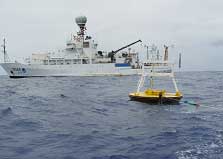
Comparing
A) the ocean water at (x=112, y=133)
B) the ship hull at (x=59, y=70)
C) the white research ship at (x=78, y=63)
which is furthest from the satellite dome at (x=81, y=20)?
the ocean water at (x=112, y=133)

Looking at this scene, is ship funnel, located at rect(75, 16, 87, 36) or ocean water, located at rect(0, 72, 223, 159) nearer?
ocean water, located at rect(0, 72, 223, 159)

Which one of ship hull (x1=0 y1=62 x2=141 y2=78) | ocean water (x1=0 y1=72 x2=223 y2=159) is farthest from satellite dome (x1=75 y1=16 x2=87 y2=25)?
ocean water (x1=0 y1=72 x2=223 y2=159)

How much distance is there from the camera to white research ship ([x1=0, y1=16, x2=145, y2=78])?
98.4 m

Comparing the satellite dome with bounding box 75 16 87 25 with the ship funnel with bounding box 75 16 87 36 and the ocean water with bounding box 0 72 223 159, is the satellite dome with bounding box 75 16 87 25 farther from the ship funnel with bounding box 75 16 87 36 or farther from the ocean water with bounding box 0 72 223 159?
the ocean water with bounding box 0 72 223 159

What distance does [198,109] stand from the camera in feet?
97.2

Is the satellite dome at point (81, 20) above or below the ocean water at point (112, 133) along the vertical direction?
above

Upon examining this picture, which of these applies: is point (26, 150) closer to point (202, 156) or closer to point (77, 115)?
point (202, 156)

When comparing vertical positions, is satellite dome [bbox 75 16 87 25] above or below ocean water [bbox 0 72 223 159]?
above

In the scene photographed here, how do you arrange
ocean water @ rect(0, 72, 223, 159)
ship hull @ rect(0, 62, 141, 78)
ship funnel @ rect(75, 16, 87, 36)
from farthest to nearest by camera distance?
ship funnel @ rect(75, 16, 87, 36), ship hull @ rect(0, 62, 141, 78), ocean water @ rect(0, 72, 223, 159)

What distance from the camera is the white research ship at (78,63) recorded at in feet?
323

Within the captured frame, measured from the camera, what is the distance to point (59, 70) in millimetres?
99062

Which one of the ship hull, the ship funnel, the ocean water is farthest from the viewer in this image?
the ship funnel

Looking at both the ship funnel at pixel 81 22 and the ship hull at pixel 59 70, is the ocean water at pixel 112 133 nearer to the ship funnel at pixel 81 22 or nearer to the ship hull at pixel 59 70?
the ship hull at pixel 59 70

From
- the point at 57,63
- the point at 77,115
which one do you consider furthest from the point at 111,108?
the point at 57,63
